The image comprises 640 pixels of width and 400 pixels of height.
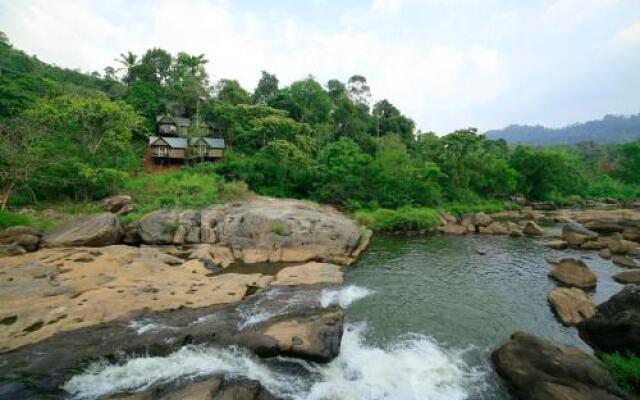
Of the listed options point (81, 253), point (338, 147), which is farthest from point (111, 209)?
point (338, 147)

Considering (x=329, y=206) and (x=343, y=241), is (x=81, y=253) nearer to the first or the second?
(x=343, y=241)

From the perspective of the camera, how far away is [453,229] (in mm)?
29812

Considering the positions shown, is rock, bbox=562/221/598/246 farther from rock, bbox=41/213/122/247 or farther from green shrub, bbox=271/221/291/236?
rock, bbox=41/213/122/247

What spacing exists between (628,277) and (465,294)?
928 cm

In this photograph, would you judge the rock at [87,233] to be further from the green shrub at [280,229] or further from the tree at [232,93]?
the tree at [232,93]

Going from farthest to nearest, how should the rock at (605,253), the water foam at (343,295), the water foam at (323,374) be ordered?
the rock at (605,253) → the water foam at (343,295) → the water foam at (323,374)

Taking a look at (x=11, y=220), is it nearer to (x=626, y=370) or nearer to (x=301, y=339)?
(x=301, y=339)

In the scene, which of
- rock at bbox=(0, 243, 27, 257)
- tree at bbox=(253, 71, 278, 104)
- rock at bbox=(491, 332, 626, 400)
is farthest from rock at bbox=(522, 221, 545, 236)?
tree at bbox=(253, 71, 278, 104)

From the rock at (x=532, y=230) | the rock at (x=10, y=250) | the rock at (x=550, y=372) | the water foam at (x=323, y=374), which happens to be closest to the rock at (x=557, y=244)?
the rock at (x=532, y=230)

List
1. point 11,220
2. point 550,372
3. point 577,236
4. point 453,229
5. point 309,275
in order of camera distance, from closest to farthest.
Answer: point 550,372
point 309,275
point 11,220
point 577,236
point 453,229

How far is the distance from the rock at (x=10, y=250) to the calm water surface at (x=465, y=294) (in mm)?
18467

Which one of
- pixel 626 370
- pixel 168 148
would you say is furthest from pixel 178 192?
pixel 626 370

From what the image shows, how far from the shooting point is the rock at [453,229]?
29345mm

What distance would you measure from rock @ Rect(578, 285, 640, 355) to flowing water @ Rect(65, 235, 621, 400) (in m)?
0.49
